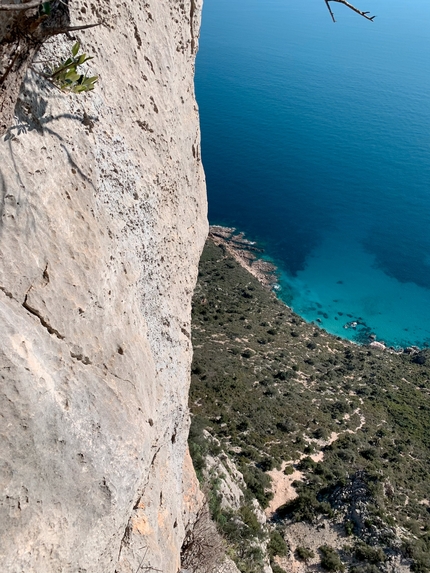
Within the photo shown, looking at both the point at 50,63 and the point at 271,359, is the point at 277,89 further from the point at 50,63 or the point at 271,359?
the point at 50,63

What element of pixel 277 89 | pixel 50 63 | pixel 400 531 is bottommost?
pixel 400 531

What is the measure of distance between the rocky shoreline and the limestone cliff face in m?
48.1

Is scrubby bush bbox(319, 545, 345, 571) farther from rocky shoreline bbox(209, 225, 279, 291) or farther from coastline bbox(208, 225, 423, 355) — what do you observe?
rocky shoreline bbox(209, 225, 279, 291)

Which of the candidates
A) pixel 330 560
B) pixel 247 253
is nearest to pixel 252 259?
pixel 247 253

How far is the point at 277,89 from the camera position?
428 feet

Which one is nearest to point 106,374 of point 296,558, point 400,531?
point 296,558

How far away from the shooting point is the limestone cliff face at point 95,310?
376cm

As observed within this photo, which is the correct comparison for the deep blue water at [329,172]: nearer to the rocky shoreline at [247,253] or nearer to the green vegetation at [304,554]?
the rocky shoreline at [247,253]

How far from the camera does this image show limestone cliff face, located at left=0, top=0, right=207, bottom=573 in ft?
12.3

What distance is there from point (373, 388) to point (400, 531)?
56.8 feet

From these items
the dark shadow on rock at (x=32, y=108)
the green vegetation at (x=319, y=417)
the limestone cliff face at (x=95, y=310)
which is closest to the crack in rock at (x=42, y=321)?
the limestone cliff face at (x=95, y=310)

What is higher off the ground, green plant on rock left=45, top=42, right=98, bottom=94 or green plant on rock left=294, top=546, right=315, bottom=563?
green plant on rock left=45, top=42, right=98, bottom=94

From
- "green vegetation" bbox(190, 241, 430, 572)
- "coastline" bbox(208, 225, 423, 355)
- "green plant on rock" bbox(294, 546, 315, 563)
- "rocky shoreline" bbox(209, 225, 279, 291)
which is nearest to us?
"green plant on rock" bbox(294, 546, 315, 563)

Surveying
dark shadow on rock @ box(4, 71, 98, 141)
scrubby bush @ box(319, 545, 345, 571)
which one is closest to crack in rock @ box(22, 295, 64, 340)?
dark shadow on rock @ box(4, 71, 98, 141)
